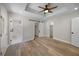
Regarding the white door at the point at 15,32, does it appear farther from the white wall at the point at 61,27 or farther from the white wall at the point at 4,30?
the white wall at the point at 61,27

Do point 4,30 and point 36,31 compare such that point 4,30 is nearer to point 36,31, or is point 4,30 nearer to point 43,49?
point 36,31

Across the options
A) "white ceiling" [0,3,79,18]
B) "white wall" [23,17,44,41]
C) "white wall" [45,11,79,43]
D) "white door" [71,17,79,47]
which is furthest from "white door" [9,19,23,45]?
"white door" [71,17,79,47]

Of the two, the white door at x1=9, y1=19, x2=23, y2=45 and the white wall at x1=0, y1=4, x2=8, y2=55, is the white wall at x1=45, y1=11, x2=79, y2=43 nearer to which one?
the white door at x1=9, y1=19, x2=23, y2=45

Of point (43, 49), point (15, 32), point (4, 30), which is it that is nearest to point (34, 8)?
point (15, 32)

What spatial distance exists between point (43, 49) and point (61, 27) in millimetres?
769

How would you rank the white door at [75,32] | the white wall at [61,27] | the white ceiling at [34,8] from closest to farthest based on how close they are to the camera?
1. the white ceiling at [34,8]
2. the white door at [75,32]
3. the white wall at [61,27]

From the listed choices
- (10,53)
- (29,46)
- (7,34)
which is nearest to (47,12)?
(29,46)

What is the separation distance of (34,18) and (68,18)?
3.02 ft

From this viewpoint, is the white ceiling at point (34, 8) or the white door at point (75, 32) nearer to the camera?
the white ceiling at point (34, 8)

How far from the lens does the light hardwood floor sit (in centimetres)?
198

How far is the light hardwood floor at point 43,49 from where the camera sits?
6.48 feet

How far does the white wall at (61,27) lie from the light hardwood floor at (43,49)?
6.3 inches

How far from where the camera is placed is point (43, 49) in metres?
2.06

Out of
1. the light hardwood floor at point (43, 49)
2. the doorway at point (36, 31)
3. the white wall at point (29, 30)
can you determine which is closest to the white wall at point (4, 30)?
the light hardwood floor at point (43, 49)
